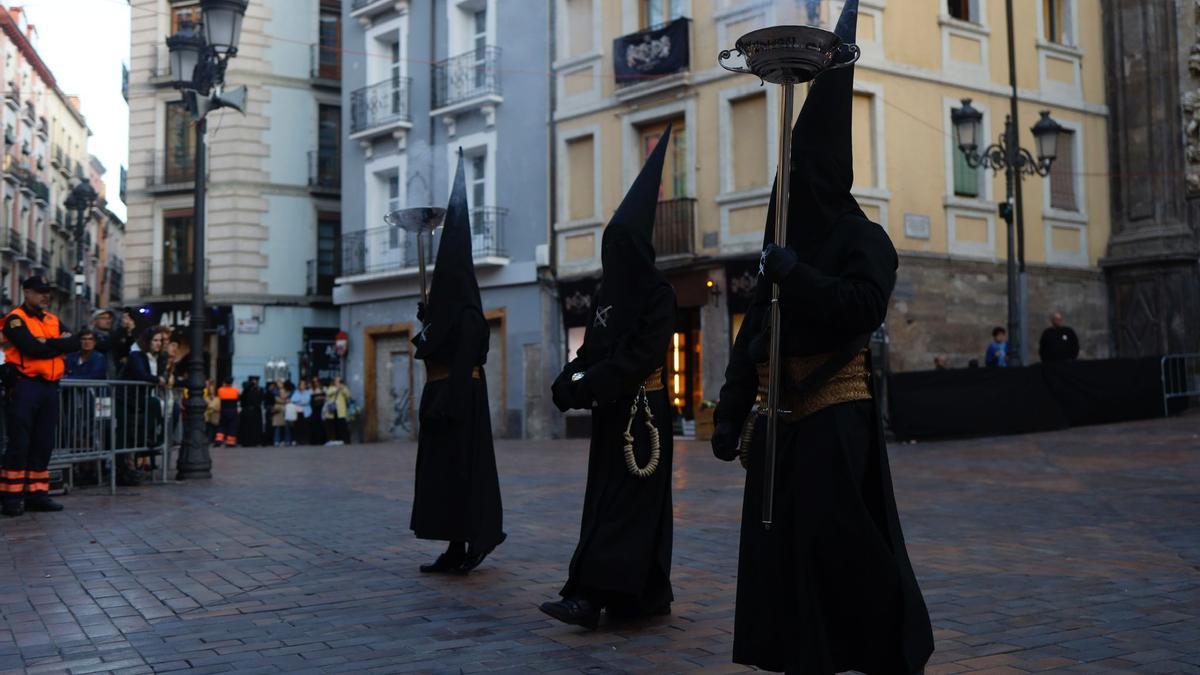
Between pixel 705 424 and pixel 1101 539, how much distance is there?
13069mm

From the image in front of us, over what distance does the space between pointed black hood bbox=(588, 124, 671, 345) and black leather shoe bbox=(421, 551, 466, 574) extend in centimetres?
190

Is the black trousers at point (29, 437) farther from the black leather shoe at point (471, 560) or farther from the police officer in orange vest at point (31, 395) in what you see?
the black leather shoe at point (471, 560)

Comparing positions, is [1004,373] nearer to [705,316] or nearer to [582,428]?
[705,316]

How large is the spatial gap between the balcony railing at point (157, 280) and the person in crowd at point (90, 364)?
23229 millimetres

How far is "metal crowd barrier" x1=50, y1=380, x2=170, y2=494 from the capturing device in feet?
38.7

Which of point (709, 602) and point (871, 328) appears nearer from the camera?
point (871, 328)

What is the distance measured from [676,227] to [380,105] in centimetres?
1077

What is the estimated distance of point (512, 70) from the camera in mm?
28016

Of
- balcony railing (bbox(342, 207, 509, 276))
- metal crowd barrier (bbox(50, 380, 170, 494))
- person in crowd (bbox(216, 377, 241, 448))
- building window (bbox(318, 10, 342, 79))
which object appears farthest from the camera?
building window (bbox(318, 10, 342, 79))

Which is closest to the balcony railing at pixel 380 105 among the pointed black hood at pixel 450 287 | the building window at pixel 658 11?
the building window at pixel 658 11

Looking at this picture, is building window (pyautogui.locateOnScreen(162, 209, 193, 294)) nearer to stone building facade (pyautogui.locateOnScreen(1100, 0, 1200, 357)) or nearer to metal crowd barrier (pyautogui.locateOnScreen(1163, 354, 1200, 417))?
stone building facade (pyautogui.locateOnScreen(1100, 0, 1200, 357))

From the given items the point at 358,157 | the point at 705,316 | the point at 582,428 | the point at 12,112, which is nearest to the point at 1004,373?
the point at 705,316

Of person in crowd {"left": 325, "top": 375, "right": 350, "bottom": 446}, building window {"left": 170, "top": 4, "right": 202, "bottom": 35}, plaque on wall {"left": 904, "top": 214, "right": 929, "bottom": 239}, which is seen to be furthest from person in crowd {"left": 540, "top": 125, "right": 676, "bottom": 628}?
building window {"left": 170, "top": 4, "right": 202, "bottom": 35}

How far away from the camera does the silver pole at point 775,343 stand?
12.6ft
